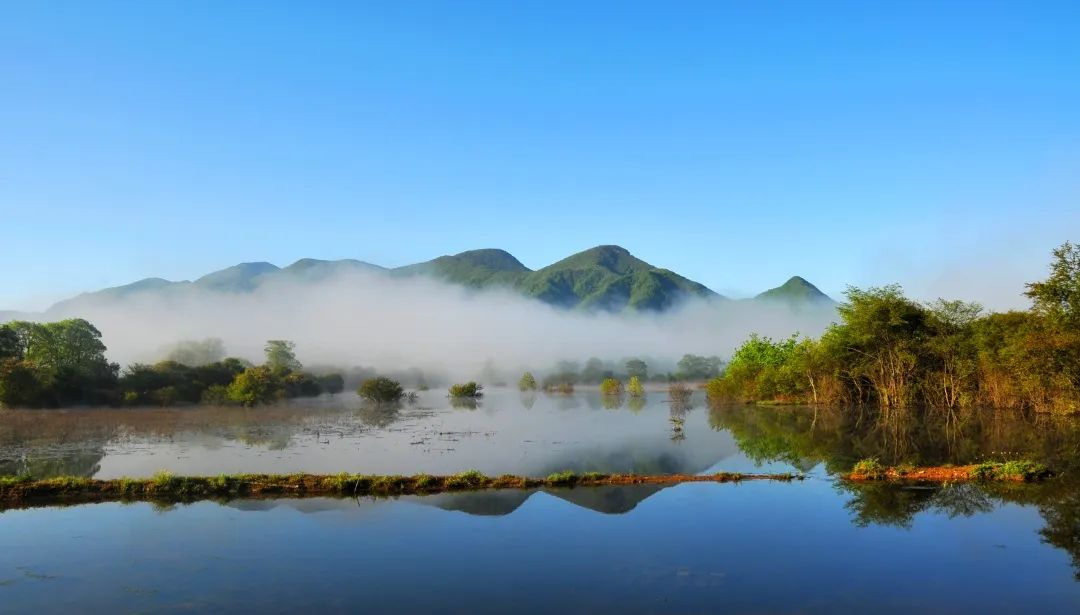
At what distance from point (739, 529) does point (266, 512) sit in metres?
11.9

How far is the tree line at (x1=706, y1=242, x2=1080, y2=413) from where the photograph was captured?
3791 centimetres

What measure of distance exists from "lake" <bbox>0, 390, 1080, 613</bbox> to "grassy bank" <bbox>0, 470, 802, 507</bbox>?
912 mm

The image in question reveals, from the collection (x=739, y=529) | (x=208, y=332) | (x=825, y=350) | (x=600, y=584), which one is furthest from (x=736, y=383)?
(x=208, y=332)

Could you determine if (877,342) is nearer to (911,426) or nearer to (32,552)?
(911,426)

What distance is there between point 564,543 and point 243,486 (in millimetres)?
10668

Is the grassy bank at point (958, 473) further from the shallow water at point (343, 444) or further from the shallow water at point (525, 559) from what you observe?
the shallow water at point (525, 559)

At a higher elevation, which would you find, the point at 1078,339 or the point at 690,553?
the point at 1078,339

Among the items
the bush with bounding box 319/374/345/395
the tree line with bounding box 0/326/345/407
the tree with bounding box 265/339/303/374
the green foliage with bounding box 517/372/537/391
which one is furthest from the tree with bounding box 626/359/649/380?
the tree line with bounding box 0/326/345/407

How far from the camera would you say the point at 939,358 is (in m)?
51.3

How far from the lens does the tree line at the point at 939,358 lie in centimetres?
3791

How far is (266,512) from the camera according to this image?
16578mm

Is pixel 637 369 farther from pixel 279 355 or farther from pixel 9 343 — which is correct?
pixel 9 343

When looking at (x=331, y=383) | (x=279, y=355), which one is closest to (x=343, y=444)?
(x=331, y=383)

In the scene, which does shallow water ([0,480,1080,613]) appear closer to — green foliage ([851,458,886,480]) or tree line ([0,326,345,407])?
green foliage ([851,458,886,480])
